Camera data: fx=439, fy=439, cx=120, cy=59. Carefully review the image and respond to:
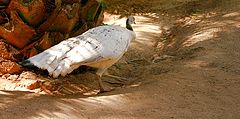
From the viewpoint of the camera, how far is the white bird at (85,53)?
13.7 feet

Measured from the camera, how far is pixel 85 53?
14.3ft

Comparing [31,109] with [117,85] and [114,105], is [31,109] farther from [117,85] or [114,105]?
[117,85]

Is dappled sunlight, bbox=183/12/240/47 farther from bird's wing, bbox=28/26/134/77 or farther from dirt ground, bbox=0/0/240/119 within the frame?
bird's wing, bbox=28/26/134/77

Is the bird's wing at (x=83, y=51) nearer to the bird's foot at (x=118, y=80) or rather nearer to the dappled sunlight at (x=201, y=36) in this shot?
the bird's foot at (x=118, y=80)

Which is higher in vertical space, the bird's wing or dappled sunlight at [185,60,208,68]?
the bird's wing

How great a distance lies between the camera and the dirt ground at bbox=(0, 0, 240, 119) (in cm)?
387

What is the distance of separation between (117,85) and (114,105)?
1263 mm

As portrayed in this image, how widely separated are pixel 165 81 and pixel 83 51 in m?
1.03

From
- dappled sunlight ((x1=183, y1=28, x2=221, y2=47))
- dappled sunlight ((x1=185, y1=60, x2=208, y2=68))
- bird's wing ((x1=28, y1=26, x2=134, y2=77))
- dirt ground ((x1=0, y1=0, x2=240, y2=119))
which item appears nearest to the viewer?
dirt ground ((x1=0, y1=0, x2=240, y2=119))

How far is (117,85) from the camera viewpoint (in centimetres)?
531

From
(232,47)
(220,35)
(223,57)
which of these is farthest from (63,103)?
(220,35)

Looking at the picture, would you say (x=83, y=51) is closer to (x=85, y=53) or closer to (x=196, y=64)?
(x=85, y=53)

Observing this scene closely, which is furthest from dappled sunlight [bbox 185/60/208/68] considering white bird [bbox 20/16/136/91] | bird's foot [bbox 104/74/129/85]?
white bird [bbox 20/16/136/91]

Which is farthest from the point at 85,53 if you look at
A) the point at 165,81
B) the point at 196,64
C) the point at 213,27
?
the point at 213,27
